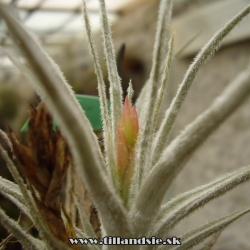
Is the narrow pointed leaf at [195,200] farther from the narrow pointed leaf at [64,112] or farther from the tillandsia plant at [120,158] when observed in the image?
the narrow pointed leaf at [64,112]

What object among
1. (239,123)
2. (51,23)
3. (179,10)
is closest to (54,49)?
(51,23)

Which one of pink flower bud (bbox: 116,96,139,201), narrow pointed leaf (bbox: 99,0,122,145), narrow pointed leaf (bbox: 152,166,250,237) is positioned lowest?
narrow pointed leaf (bbox: 152,166,250,237)

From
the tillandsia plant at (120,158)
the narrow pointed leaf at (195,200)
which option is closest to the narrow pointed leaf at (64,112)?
the tillandsia plant at (120,158)

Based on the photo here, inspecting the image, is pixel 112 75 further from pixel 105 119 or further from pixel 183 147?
pixel 183 147

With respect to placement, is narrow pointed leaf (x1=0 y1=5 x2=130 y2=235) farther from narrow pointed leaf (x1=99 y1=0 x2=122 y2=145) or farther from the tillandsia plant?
narrow pointed leaf (x1=99 y1=0 x2=122 y2=145)

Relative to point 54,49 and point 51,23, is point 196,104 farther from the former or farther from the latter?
point 54,49

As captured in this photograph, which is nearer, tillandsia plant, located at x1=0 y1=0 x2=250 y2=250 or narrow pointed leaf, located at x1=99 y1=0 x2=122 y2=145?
tillandsia plant, located at x1=0 y1=0 x2=250 y2=250

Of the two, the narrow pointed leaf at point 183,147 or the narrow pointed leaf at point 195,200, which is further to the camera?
the narrow pointed leaf at point 195,200

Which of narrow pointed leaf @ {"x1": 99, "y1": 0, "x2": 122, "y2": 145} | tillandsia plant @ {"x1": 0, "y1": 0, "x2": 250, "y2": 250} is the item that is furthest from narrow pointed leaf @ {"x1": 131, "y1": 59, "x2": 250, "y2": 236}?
A: narrow pointed leaf @ {"x1": 99, "y1": 0, "x2": 122, "y2": 145}
